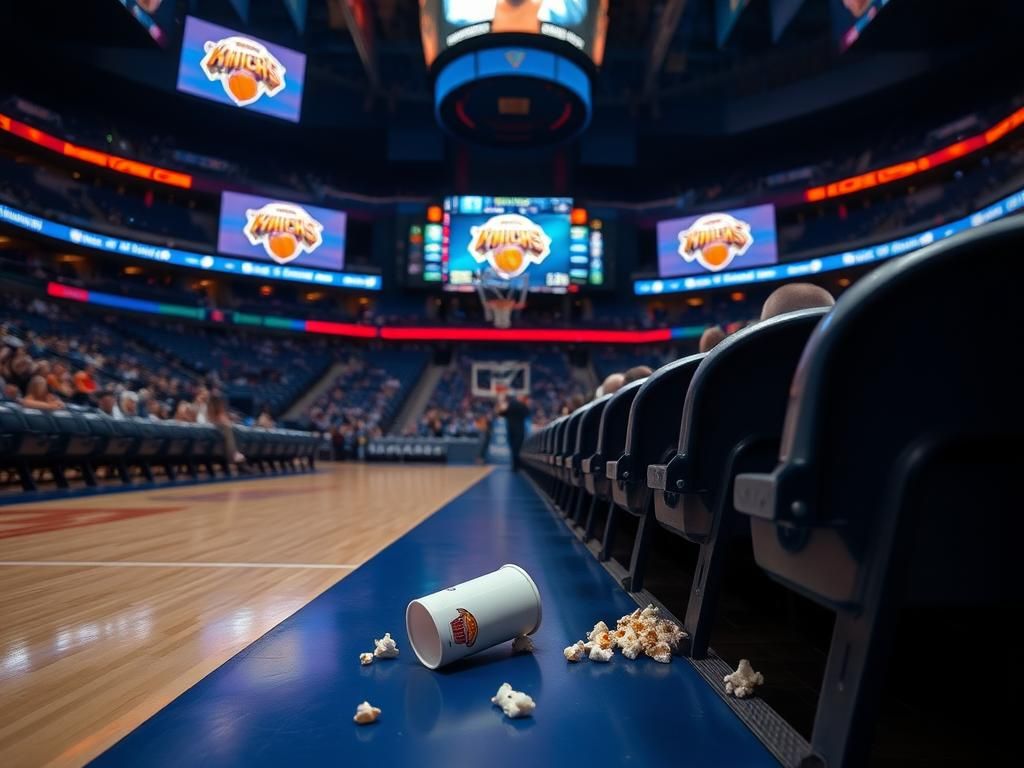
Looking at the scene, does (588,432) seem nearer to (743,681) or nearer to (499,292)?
(743,681)

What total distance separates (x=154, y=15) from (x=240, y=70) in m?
5.01

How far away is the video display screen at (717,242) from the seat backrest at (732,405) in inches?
880

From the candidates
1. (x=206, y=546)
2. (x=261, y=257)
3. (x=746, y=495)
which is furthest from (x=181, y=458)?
(x=261, y=257)

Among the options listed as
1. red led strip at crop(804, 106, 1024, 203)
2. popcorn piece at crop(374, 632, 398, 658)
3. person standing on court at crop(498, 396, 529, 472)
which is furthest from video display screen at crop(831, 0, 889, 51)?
popcorn piece at crop(374, 632, 398, 658)

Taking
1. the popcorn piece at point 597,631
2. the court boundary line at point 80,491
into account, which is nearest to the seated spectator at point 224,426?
the court boundary line at point 80,491

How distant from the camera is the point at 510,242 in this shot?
21688mm

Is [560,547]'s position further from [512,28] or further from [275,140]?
[275,140]

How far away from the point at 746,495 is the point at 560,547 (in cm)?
195

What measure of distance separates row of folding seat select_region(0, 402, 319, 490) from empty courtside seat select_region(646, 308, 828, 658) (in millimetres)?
4737

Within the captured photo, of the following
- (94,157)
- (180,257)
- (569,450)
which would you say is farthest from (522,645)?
(94,157)

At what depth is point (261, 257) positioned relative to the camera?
2227 centimetres

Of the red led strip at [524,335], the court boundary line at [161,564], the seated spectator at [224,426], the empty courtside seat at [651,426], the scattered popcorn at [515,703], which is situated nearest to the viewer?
the scattered popcorn at [515,703]

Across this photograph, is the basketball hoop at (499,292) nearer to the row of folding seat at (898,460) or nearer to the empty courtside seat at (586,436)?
the empty courtside seat at (586,436)

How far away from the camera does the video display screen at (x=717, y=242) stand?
21.7m
